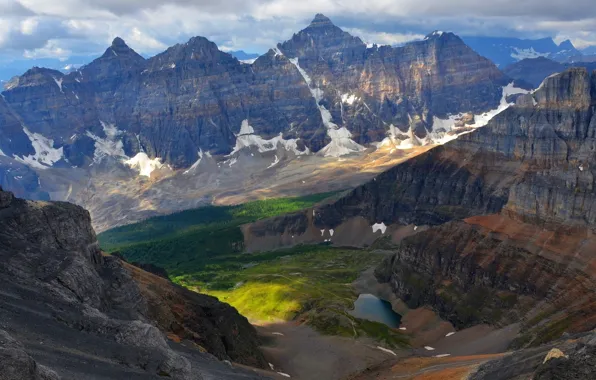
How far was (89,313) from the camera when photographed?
6994 cm

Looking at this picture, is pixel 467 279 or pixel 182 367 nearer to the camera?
pixel 182 367

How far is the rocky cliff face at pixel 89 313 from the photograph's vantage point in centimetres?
5809

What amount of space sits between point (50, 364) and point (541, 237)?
12931 centimetres

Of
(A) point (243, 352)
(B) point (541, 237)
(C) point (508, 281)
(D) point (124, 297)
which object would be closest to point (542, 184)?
(B) point (541, 237)

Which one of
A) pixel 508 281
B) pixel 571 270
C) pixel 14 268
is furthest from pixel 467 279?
pixel 14 268

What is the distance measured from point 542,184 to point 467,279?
35.9 m

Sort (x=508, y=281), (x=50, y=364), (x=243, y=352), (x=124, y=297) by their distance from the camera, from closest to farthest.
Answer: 1. (x=50, y=364)
2. (x=124, y=297)
3. (x=243, y=352)
4. (x=508, y=281)

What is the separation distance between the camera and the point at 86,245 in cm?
9694

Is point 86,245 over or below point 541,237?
over

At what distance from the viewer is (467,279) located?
154 meters

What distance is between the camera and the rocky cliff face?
2287 inches

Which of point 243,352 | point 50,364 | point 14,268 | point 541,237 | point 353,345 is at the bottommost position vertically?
point 353,345

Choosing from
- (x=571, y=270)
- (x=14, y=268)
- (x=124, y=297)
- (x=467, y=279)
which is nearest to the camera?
(x=14, y=268)

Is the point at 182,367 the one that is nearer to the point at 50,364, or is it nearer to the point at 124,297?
the point at 50,364
